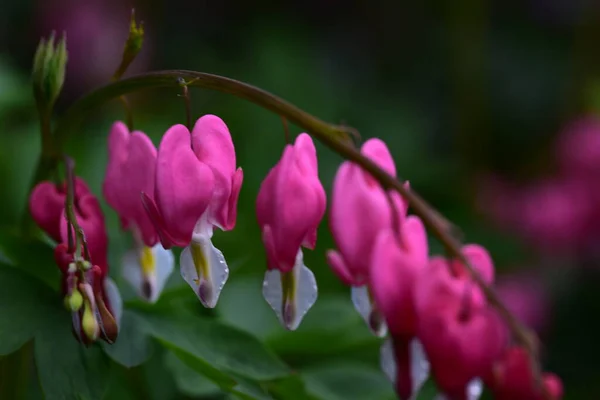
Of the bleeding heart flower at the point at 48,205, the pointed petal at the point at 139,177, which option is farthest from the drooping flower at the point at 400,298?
the bleeding heart flower at the point at 48,205

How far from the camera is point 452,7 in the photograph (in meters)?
3.28

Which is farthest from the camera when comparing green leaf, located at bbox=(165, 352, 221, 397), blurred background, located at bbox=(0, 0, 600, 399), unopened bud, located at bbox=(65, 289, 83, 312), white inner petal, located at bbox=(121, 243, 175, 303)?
blurred background, located at bbox=(0, 0, 600, 399)

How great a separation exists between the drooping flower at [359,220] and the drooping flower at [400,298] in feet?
0.09

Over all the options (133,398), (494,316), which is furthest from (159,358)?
(494,316)

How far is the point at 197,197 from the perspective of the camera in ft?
3.27

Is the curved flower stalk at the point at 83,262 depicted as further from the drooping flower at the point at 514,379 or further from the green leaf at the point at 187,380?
the drooping flower at the point at 514,379

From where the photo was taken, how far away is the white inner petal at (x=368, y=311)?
3.37ft

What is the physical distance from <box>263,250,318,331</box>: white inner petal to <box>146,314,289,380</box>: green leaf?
4.1 inches

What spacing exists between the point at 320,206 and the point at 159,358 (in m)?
0.46

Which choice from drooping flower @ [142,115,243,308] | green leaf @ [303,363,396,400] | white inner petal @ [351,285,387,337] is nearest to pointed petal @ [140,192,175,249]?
drooping flower @ [142,115,243,308]

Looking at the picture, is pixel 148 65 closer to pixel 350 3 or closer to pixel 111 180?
pixel 350 3

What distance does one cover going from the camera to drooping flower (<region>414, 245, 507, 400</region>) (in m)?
0.92

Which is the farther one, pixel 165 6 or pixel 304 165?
pixel 165 6

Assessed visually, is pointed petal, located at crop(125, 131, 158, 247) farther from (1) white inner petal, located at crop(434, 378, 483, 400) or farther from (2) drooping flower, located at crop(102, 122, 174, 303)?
(1) white inner petal, located at crop(434, 378, 483, 400)
